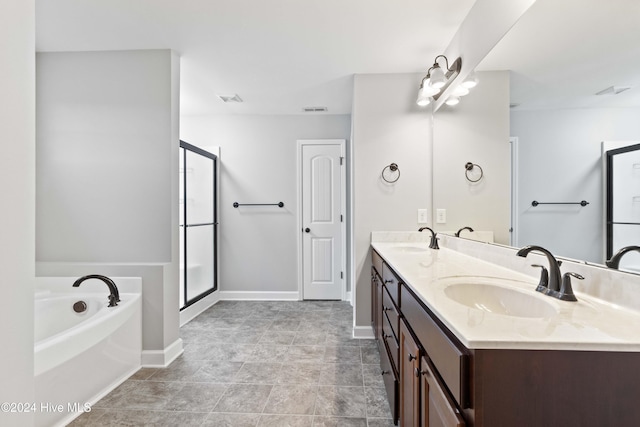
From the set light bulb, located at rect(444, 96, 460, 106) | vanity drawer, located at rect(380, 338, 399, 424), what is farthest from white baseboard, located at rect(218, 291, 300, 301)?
light bulb, located at rect(444, 96, 460, 106)

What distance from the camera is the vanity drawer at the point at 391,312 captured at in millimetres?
1435

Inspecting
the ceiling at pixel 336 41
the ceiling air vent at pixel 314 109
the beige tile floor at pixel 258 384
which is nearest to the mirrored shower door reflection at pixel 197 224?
the beige tile floor at pixel 258 384

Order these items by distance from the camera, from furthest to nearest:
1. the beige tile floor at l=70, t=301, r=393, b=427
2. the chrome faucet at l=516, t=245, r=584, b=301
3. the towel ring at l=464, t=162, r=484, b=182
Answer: the towel ring at l=464, t=162, r=484, b=182 → the beige tile floor at l=70, t=301, r=393, b=427 → the chrome faucet at l=516, t=245, r=584, b=301

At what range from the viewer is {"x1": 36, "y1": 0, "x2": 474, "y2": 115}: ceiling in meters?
1.88

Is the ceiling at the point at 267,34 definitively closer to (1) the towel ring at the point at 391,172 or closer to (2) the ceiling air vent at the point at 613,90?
(1) the towel ring at the point at 391,172

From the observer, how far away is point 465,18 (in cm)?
195

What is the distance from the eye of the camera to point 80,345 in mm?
1702

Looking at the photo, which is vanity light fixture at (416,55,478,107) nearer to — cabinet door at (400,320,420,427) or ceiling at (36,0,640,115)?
ceiling at (36,0,640,115)

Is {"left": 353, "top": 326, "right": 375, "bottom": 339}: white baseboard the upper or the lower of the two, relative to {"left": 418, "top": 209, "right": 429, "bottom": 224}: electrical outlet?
lower

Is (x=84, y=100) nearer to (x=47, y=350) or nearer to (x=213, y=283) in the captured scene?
(x=47, y=350)

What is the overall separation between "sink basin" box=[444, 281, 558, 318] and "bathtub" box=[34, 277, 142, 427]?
1.97 meters

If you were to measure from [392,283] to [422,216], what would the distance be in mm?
1231

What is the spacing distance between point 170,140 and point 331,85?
1602mm

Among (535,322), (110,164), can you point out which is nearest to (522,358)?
(535,322)
